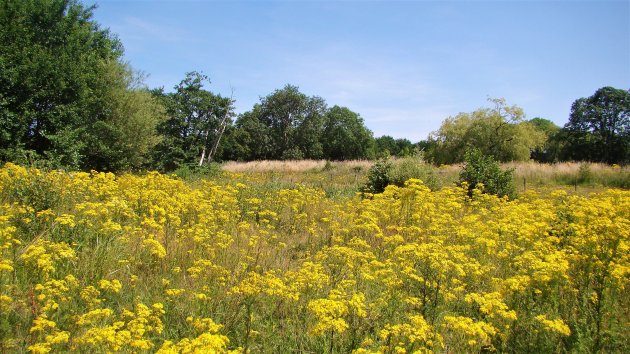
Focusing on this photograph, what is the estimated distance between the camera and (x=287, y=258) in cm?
557

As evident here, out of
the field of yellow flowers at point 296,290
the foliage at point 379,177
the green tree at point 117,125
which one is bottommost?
the field of yellow flowers at point 296,290

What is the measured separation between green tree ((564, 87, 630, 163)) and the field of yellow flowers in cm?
4586

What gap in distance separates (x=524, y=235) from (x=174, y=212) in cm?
546

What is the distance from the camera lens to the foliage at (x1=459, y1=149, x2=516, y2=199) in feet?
38.0

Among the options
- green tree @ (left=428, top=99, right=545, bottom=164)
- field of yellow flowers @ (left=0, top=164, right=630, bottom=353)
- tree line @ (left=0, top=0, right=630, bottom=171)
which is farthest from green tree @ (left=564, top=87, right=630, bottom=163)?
field of yellow flowers @ (left=0, top=164, right=630, bottom=353)

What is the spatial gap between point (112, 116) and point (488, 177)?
20568 millimetres

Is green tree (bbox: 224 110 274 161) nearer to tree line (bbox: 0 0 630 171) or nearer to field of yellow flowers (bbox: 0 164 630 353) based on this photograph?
tree line (bbox: 0 0 630 171)

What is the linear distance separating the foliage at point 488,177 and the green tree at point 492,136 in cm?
1724

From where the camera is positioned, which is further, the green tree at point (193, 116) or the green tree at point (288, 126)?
the green tree at point (288, 126)

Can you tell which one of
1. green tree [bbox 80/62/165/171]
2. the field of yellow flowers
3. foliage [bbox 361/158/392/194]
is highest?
green tree [bbox 80/62/165/171]

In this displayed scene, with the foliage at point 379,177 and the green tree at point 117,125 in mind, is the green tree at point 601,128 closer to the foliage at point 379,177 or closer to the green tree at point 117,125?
the foliage at point 379,177

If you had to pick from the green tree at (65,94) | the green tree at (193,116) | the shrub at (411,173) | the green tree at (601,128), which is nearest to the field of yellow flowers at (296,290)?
the shrub at (411,173)

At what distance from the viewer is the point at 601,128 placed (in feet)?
143

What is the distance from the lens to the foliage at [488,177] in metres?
11.6
